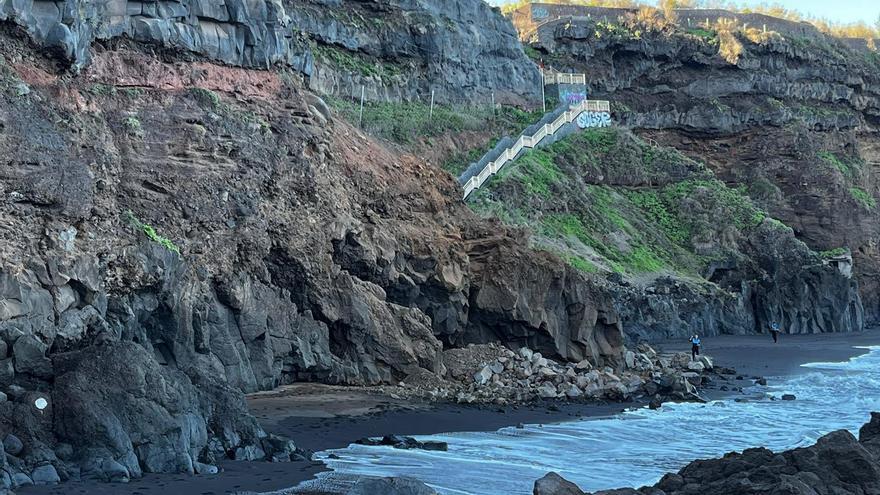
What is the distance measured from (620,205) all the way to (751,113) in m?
18.9

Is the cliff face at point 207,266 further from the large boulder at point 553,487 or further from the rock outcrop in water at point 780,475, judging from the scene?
the rock outcrop in water at point 780,475

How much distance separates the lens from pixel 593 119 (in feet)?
239

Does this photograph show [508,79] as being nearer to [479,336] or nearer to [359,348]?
[479,336]

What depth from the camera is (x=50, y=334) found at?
800 inches

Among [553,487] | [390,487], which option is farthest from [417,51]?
[390,487]

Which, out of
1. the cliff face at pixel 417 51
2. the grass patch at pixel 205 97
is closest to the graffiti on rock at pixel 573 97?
the cliff face at pixel 417 51

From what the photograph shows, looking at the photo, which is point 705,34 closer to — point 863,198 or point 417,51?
point 863,198

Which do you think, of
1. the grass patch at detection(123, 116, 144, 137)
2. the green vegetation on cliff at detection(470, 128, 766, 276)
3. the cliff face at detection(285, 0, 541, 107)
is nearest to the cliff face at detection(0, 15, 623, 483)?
the grass patch at detection(123, 116, 144, 137)

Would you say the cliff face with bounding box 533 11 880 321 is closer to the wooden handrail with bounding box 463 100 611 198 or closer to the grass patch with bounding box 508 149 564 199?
the wooden handrail with bounding box 463 100 611 198

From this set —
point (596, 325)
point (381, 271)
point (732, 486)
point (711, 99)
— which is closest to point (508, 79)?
Answer: point (711, 99)

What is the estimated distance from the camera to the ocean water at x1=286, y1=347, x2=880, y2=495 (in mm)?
18734

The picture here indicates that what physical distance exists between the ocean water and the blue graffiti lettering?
39603 mm

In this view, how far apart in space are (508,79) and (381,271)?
40.2 meters

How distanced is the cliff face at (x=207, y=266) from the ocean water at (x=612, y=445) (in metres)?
2.20
